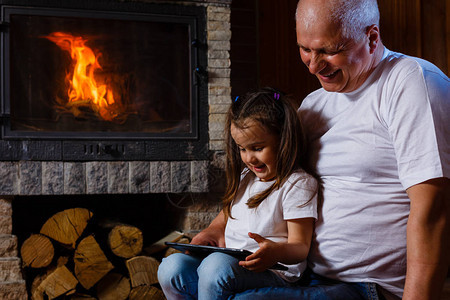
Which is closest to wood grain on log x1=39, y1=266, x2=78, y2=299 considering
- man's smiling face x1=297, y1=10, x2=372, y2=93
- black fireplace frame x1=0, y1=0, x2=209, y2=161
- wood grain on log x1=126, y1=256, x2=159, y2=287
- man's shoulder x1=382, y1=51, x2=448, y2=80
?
wood grain on log x1=126, y1=256, x2=159, y2=287

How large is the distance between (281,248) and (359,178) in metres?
0.25

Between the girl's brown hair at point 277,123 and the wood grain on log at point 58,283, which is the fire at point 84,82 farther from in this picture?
the girl's brown hair at point 277,123

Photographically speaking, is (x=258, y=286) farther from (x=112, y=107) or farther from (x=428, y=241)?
(x=112, y=107)

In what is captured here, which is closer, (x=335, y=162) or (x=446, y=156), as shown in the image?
(x=446, y=156)

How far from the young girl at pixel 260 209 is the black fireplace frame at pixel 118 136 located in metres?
0.72

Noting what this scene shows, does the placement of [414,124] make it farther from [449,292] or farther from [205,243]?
[449,292]

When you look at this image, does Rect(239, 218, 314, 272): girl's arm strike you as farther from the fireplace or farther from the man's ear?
the fireplace

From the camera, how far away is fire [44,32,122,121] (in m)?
2.12

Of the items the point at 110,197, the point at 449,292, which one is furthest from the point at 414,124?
the point at 110,197

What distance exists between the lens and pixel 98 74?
216cm

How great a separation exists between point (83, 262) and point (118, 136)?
0.55m

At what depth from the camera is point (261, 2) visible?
279 centimetres

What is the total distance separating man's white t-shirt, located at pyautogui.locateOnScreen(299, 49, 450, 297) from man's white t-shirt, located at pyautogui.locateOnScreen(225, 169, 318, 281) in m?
0.05

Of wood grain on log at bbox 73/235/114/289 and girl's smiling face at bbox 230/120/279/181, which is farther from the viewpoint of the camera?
wood grain on log at bbox 73/235/114/289
